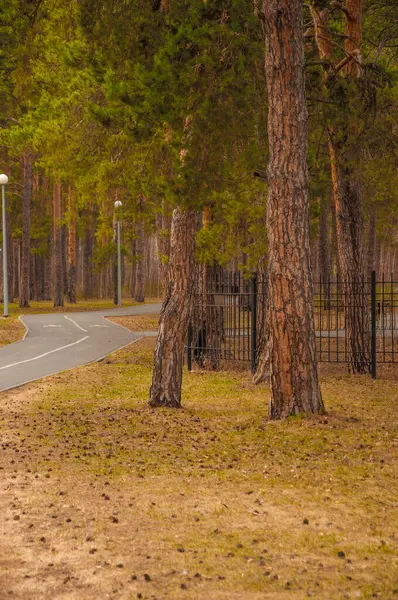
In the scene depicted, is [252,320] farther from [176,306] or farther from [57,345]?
[57,345]

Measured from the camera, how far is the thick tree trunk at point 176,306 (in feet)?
39.4

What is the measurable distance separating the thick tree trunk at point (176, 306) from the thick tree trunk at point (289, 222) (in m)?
1.70

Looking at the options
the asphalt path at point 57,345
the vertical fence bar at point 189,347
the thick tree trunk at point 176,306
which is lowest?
the asphalt path at point 57,345

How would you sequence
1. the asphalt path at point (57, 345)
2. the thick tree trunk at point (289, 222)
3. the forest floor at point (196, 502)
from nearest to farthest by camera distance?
the forest floor at point (196, 502)
the thick tree trunk at point (289, 222)
the asphalt path at point (57, 345)

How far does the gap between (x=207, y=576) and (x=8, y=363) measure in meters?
14.9

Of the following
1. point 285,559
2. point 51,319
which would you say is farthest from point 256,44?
point 51,319

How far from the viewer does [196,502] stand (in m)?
7.10

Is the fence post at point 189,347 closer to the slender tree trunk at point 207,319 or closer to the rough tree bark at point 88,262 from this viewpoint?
the slender tree trunk at point 207,319

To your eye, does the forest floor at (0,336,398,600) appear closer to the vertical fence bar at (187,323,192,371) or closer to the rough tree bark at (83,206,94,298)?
the vertical fence bar at (187,323,192,371)

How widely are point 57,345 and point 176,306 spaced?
42.0ft

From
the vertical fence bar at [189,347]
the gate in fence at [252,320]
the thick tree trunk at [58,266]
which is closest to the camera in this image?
the gate in fence at [252,320]

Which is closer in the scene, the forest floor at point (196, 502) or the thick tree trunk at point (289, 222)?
the forest floor at point (196, 502)

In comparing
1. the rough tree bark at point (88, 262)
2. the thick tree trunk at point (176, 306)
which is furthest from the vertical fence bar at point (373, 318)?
the rough tree bark at point (88, 262)

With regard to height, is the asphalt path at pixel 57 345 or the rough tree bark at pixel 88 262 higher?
the rough tree bark at pixel 88 262
